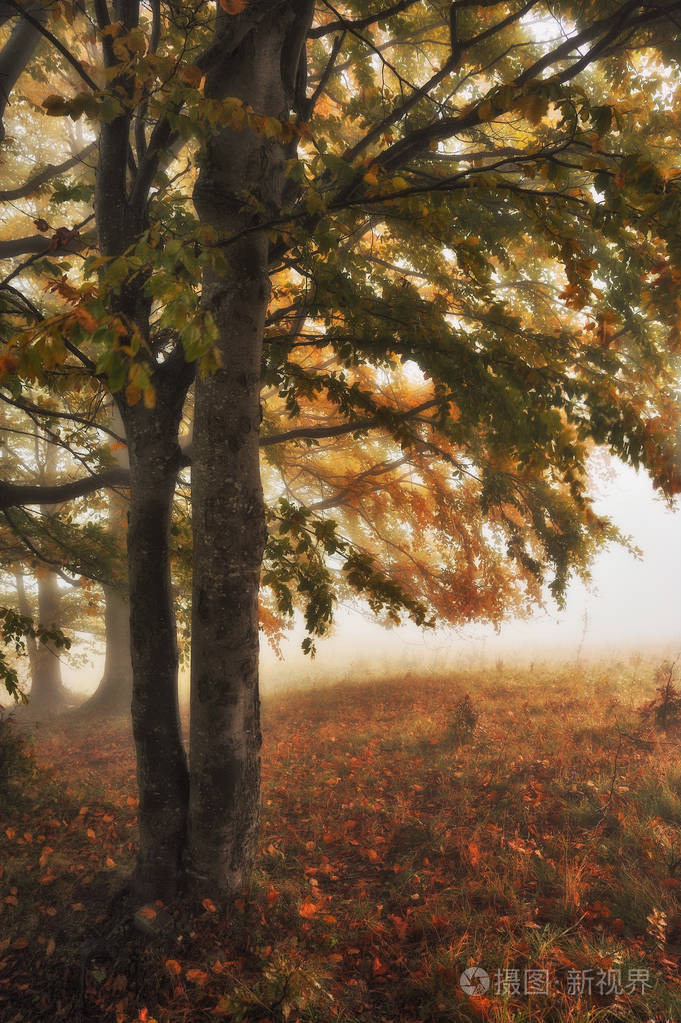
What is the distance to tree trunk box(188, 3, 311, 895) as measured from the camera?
3.55 metres

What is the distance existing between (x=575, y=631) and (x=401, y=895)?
3460cm

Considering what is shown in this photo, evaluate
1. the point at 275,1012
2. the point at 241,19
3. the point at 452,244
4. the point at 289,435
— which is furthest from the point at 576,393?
the point at 275,1012

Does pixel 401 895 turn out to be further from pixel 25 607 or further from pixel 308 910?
pixel 25 607

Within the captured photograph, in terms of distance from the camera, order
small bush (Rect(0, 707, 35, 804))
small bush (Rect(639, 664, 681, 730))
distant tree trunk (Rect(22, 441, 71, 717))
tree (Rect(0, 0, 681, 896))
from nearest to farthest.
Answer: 1. tree (Rect(0, 0, 681, 896))
2. small bush (Rect(0, 707, 35, 804))
3. small bush (Rect(639, 664, 681, 730))
4. distant tree trunk (Rect(22, 441, 71, 717))

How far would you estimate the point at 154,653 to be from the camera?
400 cm

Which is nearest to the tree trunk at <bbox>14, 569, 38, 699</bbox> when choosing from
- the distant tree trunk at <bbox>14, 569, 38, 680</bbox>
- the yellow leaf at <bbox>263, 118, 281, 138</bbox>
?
the distant tree trunk at <bbox>14, 569, 38, 680</bbox>

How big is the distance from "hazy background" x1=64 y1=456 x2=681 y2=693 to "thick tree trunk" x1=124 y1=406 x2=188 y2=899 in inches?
233

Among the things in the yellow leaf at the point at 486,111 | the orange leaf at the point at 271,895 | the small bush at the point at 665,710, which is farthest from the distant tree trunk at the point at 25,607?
the yellow leaf at the point at 486,111

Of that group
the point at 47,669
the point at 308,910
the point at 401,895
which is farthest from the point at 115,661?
the point at 401,895

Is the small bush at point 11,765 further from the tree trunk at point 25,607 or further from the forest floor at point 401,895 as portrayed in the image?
the tree trunk at point 25,607

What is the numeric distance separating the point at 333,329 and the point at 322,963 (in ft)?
16.1

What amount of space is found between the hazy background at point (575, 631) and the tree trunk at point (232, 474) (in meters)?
5.94

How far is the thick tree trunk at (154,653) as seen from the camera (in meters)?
3.91

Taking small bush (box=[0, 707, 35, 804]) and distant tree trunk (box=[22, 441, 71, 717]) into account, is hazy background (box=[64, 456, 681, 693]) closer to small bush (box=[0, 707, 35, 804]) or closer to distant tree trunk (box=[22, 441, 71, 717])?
→ distant tree trunk (box=[22, 441, 71, 717])
